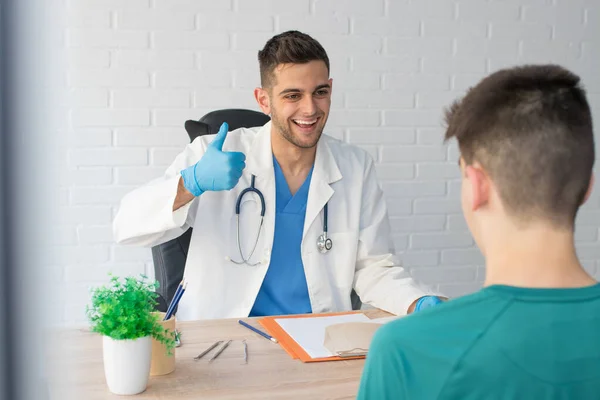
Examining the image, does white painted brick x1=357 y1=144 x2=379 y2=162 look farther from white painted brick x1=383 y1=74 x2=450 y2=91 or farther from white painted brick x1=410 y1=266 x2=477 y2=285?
white painted brick x1=410 y1=266 x2=477 y2=285

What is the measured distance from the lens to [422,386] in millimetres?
648

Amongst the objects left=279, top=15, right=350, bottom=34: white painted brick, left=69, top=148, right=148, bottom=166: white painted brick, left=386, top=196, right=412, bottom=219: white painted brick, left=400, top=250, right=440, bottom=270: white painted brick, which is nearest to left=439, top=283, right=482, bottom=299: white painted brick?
left=400, top=250, right=440, bottom=270: white painted brick

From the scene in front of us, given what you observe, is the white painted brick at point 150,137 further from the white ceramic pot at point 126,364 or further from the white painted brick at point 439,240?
the white ceramic pot at point 126,364

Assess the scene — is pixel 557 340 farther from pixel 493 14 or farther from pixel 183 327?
pixel 493 14

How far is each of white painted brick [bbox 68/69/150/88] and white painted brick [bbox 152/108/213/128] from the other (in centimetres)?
15

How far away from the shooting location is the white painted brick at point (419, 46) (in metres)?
2.72

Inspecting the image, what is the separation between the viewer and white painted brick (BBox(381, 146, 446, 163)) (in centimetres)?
277

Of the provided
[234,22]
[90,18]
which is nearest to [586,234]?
[234,22]

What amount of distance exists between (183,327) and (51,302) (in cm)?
121

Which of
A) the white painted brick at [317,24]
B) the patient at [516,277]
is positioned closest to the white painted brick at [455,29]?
the white painted brick at [317,24]

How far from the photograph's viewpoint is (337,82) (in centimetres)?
266

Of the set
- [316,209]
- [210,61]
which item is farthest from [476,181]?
[210,61]

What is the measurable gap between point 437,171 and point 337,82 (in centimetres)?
59

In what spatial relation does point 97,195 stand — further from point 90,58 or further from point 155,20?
point 155,20
